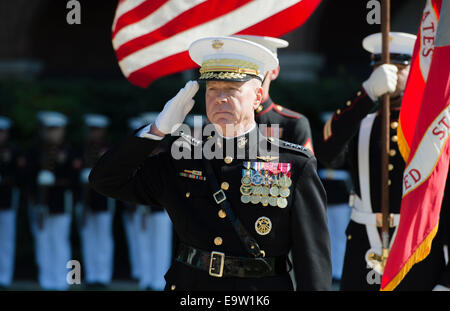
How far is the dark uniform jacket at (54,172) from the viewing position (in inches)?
383

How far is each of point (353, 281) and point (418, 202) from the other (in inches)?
41.5

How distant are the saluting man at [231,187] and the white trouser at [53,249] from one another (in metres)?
6.34

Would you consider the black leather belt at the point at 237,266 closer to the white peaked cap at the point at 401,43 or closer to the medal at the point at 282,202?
the medal at the point at 282,202

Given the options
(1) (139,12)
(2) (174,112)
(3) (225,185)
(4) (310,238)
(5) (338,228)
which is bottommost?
(5) (338,228)

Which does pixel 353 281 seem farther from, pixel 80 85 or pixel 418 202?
pixel 80 85

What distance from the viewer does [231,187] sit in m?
3.45

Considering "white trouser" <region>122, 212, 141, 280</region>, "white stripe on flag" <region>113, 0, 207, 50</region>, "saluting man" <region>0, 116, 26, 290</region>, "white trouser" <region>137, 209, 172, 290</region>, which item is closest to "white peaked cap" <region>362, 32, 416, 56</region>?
"white stripe on flag" <region>113, 0, 207, 50</region>

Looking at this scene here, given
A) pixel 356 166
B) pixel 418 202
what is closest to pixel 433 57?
pixel 418 202

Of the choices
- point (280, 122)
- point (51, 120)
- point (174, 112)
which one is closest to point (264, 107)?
point (280, 122)

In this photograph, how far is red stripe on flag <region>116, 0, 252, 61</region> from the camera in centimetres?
468

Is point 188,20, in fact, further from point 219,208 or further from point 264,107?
point 219,208

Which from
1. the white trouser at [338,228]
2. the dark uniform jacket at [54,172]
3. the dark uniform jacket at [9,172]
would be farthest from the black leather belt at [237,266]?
the dark uniform jacket at [9,172]

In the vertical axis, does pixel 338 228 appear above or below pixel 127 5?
below

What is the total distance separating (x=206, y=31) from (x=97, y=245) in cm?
575
